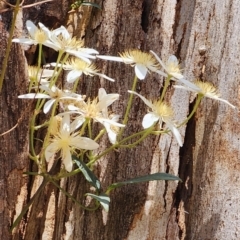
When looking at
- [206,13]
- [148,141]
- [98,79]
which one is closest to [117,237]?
[148,141]

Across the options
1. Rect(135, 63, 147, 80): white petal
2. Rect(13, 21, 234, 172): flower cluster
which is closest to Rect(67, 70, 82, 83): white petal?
Rect(13, 21, 234, 172): flower cluster

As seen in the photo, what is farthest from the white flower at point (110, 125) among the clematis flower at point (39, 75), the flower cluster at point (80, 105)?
the clematis flower at point (39, 75)

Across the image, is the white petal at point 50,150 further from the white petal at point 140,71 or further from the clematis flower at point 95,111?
the white petal at point 140,71

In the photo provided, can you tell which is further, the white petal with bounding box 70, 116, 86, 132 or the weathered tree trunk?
the weathered tree trunk

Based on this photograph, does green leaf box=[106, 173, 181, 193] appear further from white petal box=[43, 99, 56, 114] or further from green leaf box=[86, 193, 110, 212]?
white petal box=[43, 99, 56, 114]

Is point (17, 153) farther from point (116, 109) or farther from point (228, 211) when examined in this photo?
point (228, 211)

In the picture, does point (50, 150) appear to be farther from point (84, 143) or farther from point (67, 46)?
point (67, 46)
